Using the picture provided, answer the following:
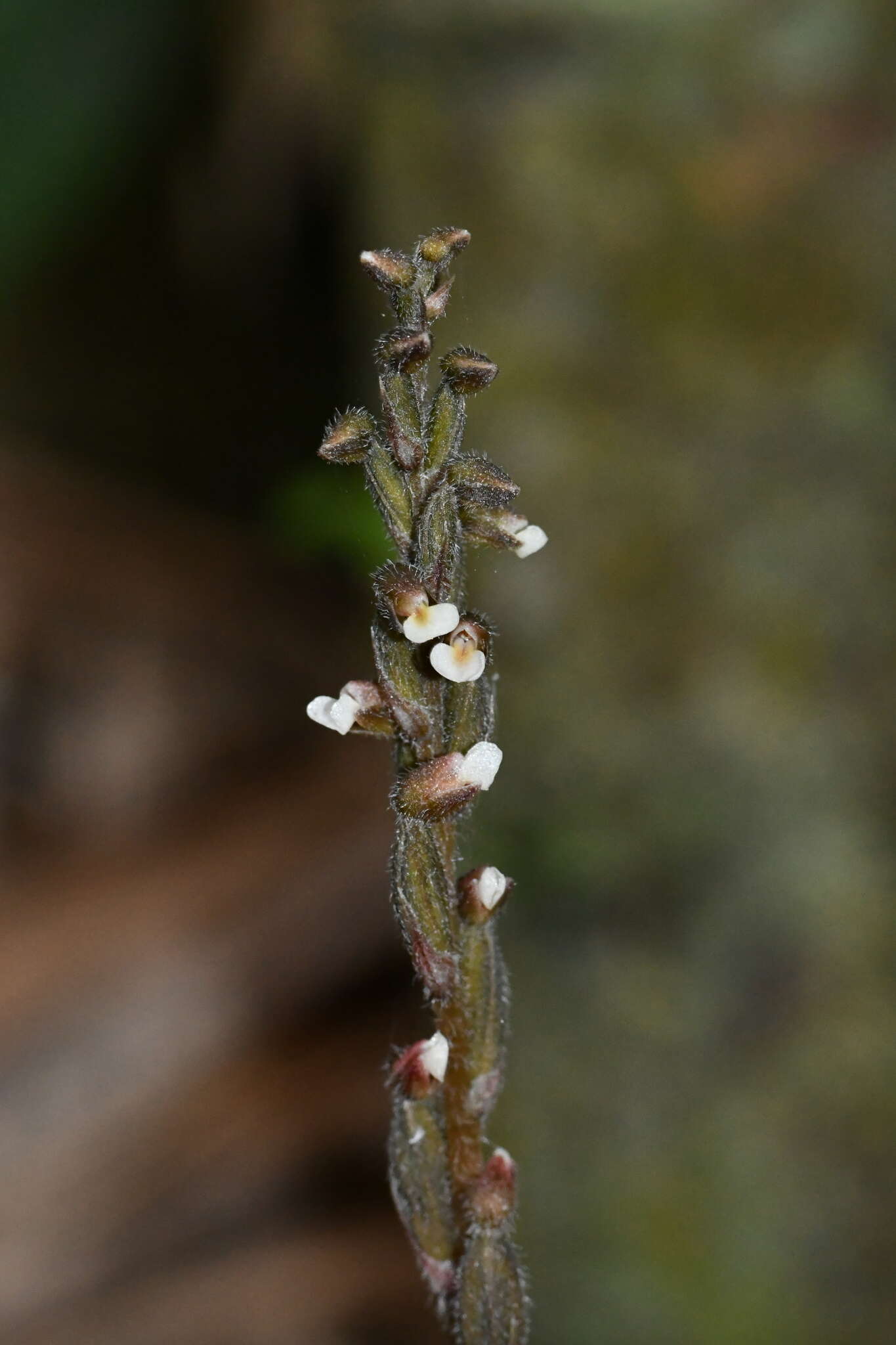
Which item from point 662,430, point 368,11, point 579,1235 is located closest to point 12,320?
point 368,11

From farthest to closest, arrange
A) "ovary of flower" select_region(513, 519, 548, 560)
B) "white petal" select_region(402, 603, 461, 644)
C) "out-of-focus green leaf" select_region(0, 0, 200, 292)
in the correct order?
"out-of-focus green leaf" select_region(0, 0, 200, 292) → "ovary of flower" select_region(513, 519, 548, 560) → "white petal" select_region(402, 603, 461, 644)

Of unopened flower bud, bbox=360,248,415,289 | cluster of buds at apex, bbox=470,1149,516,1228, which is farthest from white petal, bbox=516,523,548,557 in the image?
cluster of buds at apex, bbox=470,1149,516,1228

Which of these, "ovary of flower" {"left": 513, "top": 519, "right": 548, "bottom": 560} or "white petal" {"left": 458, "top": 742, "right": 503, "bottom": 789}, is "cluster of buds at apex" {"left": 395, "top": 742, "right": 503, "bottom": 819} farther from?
"ovary of flower" {"left": 513, "top": 519, "right": 548, "bottom": 560}

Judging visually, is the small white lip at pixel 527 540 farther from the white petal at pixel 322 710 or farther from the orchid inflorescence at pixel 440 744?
the white petal at pixel 322 710

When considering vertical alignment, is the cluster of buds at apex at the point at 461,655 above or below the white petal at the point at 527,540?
below

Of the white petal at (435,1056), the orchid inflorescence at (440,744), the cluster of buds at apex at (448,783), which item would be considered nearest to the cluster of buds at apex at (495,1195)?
the orchid inflorescence at (440,744)

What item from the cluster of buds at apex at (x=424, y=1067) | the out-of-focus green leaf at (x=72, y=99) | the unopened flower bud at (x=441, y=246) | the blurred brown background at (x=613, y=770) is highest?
the out-of-focus green leaf at (x=72, y=99)

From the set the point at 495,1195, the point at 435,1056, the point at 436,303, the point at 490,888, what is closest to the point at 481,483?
the point at 436,303

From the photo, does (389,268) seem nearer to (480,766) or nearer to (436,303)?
(436,303)

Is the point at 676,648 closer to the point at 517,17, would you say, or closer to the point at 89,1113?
the point at 517,17
